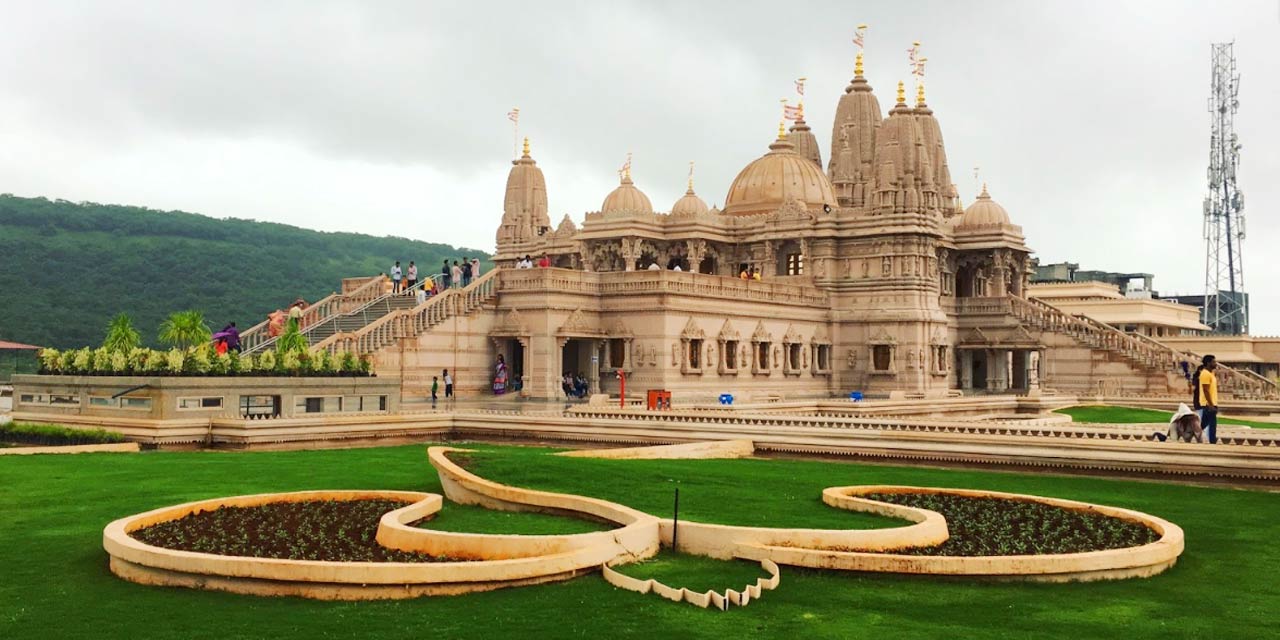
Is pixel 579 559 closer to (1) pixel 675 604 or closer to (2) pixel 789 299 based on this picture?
(1) pixel 675 604

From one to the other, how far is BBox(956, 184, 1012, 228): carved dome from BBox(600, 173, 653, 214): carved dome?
15730mm

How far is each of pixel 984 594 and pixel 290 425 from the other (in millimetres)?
18415

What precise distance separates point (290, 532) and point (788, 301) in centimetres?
4233

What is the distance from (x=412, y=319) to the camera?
43.6 m

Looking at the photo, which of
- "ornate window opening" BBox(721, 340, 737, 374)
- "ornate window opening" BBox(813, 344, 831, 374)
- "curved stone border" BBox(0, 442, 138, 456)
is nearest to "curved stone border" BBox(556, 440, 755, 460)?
"curved stone border" BBox(0, 442, 138, 456)

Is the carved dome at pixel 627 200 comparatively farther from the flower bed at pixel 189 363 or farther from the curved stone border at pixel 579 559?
the curved stone border at pixel 579 559

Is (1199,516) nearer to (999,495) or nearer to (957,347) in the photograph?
→ (999,495)

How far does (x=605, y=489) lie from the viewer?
59.5ft

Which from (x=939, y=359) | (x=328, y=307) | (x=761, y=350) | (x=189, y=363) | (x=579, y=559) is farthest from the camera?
(x=939, y=359)

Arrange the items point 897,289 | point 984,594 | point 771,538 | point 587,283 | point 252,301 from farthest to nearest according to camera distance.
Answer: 1. point 252,301
2. point 897,289
3. point 587,283
4. point 771,538
5. point 984,594

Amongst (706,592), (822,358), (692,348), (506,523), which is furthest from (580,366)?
(706,592)

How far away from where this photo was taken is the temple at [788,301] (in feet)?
153

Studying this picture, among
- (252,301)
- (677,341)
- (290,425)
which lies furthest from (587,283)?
(252,301)

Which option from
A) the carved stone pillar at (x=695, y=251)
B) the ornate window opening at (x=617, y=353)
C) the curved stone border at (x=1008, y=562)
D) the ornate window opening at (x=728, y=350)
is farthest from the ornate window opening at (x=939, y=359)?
the curved stone border at (x=1008, y=562)
